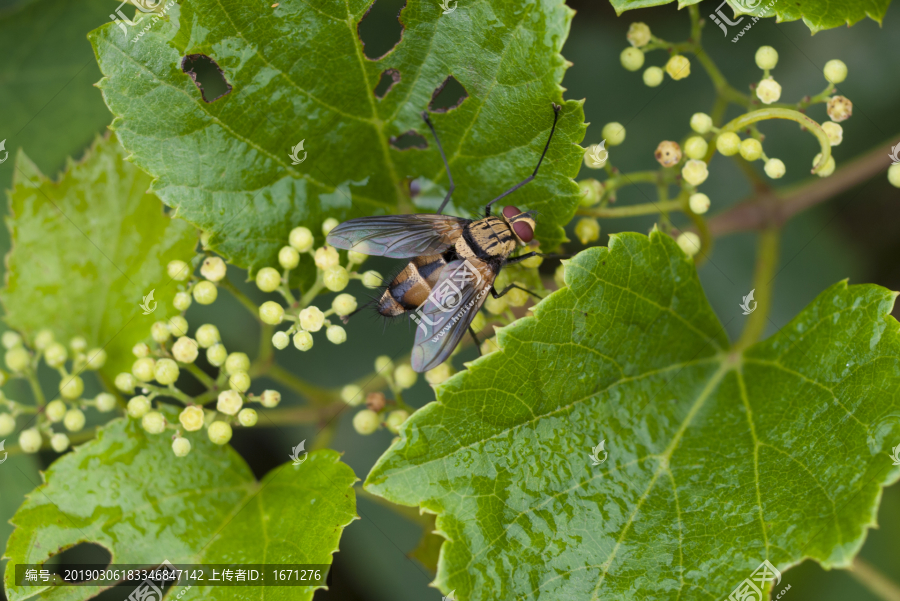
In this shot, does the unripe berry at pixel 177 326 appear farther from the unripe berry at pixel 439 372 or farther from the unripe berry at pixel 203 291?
the unripe berry at pixel 439 372

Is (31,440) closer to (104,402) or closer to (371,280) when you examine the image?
Result: (104,402)

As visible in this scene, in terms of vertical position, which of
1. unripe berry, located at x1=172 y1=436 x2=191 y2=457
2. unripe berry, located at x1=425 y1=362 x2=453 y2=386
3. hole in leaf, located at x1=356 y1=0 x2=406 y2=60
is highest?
hole in leaf, located at x1=356 y1=0 x2=406 y2=60

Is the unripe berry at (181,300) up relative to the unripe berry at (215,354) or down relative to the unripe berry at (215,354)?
up

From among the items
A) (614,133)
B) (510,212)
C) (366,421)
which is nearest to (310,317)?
(366,421)

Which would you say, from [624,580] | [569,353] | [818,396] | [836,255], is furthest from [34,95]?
[836,255]

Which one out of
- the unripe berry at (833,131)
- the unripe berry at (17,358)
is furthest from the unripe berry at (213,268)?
the unripe berry at (833,131)

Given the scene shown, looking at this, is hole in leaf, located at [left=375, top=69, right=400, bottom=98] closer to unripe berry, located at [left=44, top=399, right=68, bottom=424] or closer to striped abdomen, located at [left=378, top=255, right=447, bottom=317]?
striped abdomen, located at [left=378, top=255, right=447, bottom=317]

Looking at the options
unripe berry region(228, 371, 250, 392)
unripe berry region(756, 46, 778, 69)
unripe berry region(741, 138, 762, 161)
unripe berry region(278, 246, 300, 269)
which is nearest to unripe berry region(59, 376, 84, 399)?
unripe berry region(228, 371, 250, 392)
